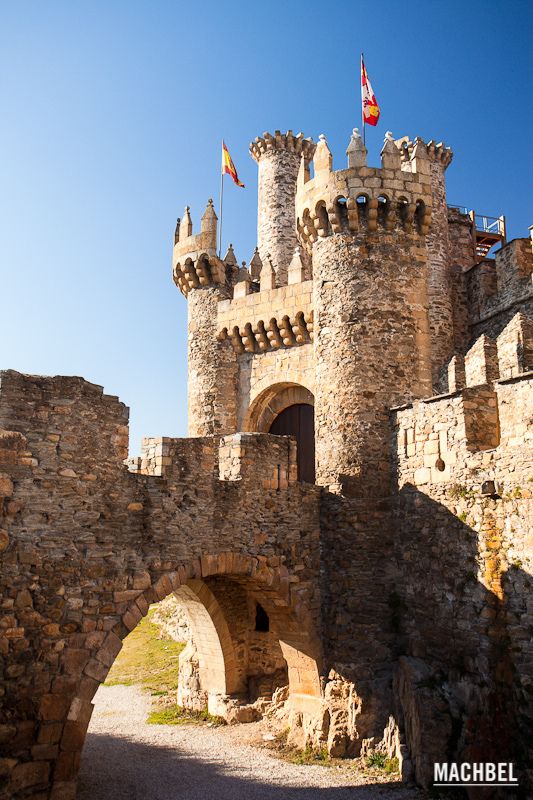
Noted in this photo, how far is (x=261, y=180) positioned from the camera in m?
22.2

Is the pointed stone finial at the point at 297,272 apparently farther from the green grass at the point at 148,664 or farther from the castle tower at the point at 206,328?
the green grass at the point at 148,664

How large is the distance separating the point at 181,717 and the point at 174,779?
12.6 feet

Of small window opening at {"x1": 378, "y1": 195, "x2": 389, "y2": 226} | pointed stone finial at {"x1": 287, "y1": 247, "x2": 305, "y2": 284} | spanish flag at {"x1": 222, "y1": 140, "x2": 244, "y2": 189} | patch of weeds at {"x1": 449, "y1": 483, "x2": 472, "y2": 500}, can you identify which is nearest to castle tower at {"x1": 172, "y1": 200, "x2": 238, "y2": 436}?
pointed stone finial at {"x1": 287, "y1": 247, "x2": 305, "y2": 284}

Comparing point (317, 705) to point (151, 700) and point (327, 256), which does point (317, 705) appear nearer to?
point (151, 700)

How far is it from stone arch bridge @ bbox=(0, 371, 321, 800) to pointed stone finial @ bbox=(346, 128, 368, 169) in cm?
557

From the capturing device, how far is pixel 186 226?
18.5 m

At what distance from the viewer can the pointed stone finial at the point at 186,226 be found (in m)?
18.4

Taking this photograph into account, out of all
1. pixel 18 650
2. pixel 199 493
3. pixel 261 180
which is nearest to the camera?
pixel 18 650

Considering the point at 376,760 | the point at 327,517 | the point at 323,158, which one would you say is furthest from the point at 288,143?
the point at 376,760

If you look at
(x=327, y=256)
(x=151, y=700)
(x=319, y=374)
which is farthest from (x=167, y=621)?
(x=327, y=256)

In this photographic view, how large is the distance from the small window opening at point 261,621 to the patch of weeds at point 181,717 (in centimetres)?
194

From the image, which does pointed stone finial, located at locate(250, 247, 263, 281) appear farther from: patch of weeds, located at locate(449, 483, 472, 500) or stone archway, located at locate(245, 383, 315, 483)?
patch of weeds, located at locate(449, 483, 472, 500)

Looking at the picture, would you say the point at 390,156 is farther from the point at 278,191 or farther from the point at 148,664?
the point at 148,664

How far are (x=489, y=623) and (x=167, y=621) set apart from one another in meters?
12.9
